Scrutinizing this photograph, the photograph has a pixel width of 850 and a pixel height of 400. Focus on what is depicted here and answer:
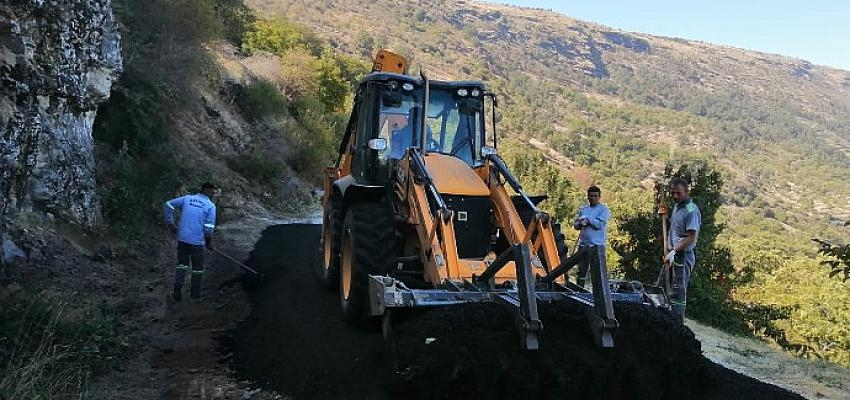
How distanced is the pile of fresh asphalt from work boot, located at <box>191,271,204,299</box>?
259 centimetres

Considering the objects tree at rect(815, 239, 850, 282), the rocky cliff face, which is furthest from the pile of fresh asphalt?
the rocky cliff face

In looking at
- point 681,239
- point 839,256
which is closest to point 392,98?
point 681,239

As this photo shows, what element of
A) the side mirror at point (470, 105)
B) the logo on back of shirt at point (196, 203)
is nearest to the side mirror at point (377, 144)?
the side mirror at point (470, 105)

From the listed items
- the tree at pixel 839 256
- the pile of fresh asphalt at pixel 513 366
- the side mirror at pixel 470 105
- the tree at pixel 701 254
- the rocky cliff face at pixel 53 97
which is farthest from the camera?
the tree at pixel 701 254

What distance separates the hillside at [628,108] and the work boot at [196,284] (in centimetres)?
2698

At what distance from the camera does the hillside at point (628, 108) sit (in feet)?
315

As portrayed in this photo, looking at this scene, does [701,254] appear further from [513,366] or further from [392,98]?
[513,366]

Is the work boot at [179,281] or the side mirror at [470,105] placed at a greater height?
the side mirror at [470,105]

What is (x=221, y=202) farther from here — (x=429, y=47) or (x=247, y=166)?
(x=429, y=47)

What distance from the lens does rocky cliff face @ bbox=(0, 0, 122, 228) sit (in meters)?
7.67

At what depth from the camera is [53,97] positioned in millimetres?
8961

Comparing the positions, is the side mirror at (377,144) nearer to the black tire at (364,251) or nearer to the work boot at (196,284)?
the black tire at (364,251)

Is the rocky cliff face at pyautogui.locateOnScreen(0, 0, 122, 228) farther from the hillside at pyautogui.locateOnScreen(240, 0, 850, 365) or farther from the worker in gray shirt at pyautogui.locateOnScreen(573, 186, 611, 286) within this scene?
the hillside at pyautogui.locateOnScreen(240, 0, 850, 365)

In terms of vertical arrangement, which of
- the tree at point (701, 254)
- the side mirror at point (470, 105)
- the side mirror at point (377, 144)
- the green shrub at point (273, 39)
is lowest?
the tree at point (701, 254)
